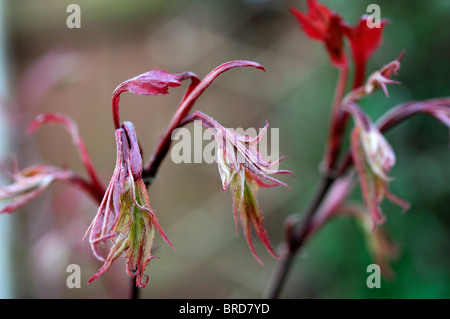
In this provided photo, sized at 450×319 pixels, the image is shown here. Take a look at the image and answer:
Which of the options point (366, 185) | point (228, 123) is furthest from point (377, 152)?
point (228, 123)

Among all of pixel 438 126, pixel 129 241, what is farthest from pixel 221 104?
pixel 129 241

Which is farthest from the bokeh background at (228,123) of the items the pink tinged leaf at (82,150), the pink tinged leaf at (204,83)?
the pink tinged leaf at (204,83)

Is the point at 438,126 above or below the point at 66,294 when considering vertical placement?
above

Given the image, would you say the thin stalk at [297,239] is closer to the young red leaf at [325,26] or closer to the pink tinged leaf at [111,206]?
the young red leaf at [325,26]

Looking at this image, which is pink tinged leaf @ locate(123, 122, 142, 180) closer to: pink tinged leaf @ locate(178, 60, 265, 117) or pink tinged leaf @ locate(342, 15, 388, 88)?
pink tinged leaf @ locate(178, 60, 265, 117)

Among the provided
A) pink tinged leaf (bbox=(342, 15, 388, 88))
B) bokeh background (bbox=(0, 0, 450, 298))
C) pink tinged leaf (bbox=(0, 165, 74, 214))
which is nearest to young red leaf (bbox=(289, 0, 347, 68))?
pink tinged leaf (bbox=(342, 15, 388, 88))

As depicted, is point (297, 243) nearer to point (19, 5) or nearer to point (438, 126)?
point (438, 126)

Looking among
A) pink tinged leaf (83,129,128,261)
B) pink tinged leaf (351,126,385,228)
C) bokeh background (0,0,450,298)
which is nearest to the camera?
pink tinged leaf (83,129,128,261)
